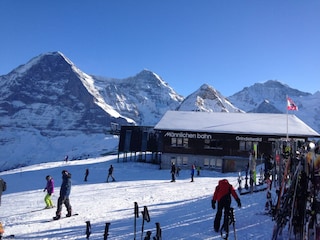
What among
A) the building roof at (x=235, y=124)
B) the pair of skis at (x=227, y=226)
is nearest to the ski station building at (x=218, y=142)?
the building roof at (x=235, y=124)

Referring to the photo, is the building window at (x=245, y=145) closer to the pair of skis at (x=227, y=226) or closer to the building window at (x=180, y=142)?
the building window at (x=180, y=142)

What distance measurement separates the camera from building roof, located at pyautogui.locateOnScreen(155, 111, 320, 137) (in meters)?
38.8

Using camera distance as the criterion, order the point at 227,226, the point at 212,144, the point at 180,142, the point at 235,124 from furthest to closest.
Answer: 1. the point at 235,124
2. the point at 180,142
3. the point at 212,144
4. the point at 227,226

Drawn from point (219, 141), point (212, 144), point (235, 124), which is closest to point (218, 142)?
point (219, 141)

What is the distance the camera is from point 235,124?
4169cm

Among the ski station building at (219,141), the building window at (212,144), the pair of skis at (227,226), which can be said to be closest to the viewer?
the pair of skis at (227,226)

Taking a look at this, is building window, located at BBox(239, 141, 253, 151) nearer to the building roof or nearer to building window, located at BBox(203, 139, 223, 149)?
the building roof

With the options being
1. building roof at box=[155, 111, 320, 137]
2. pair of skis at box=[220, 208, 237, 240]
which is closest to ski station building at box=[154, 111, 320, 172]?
building roof at box=[155, 111, 320, 137]

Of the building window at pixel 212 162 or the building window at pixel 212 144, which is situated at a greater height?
the building window at pixel 212 144

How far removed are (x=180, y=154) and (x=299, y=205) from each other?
3271cm

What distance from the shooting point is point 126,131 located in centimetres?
4972

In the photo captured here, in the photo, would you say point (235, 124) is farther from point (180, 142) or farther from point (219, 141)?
point (180, 142)

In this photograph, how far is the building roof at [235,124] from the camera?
38781 millimetres

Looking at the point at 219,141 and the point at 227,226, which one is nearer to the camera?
the point at 227,226
